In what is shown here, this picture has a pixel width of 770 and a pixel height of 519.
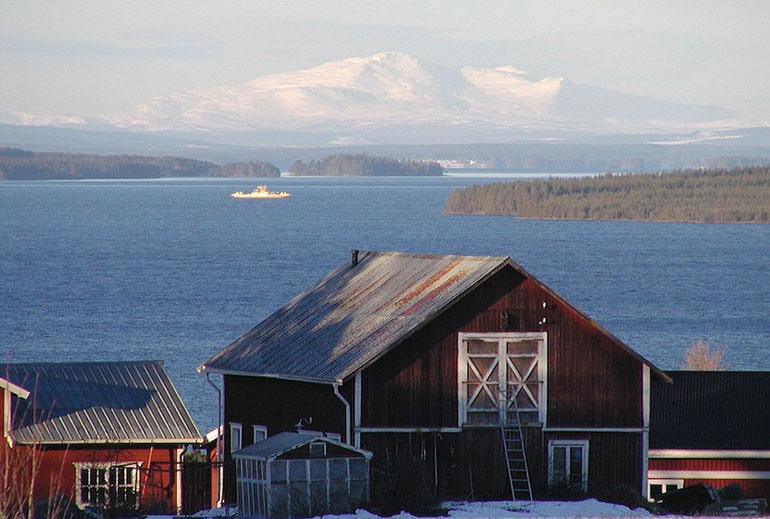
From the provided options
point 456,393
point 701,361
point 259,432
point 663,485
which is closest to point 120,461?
point 259,432

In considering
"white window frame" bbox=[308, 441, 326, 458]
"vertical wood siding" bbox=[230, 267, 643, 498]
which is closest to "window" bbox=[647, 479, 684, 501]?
"vertical wood siding" bbox=[230, 267, 643, 498]

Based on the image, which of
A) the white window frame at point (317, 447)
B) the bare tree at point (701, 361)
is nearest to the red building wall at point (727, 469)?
the white window frame at point (317, 447)

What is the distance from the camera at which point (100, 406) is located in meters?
26.7

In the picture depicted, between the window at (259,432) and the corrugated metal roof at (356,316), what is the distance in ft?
3.19

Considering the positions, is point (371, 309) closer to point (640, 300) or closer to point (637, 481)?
point (637, 481)

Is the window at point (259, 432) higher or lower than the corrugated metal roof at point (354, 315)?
lower

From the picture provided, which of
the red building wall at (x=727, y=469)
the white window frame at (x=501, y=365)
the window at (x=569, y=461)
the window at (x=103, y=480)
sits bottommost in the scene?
the red building wall at (x=727, y=469)

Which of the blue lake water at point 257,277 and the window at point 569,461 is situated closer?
the window at point 569,461

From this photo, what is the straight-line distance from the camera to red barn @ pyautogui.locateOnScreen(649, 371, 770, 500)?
2912 centimetres

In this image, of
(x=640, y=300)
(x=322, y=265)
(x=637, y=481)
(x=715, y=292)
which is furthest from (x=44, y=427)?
(x=322, y=265)

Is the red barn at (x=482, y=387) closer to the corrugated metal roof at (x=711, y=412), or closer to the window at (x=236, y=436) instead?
the window at (x=236, y=436)

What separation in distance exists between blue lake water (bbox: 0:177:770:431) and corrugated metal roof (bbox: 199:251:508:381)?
20.9 ft

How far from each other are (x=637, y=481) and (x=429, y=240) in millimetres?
122036

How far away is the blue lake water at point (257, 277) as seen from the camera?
208 feet
